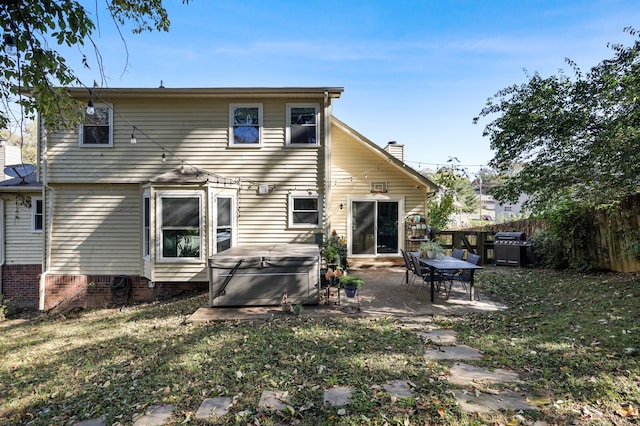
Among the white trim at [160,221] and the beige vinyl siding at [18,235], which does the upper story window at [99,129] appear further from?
the beige vinyl siding at [18,235]

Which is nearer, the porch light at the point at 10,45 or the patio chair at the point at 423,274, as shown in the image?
the porch light at the point at 10,45

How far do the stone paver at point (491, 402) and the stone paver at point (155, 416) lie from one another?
271 cm

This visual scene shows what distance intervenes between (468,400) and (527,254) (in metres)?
→ 9.23

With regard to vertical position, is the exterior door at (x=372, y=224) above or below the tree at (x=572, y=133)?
below

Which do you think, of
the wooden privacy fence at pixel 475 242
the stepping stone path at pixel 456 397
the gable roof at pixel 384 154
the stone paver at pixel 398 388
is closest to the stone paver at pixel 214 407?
the stepping stone path at pixel 456 397

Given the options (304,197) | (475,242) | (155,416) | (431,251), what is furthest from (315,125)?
(155,416)

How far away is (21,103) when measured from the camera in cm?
465

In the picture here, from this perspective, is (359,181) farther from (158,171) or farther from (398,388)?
(398,388)

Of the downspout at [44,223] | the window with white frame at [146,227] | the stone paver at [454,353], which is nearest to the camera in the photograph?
the stone paver at [454,353]

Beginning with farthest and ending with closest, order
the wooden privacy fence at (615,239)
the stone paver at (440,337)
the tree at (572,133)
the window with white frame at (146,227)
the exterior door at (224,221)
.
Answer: the window with white frame at (146,227) → the exterior door at (224,221) → the wooden privacy fence at (615,239) → the tree at (572,133) → the stone paver at (440,337)

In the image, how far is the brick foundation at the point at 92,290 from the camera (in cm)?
934

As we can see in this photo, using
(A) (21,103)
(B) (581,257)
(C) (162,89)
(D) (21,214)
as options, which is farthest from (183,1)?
(B) (581,257)

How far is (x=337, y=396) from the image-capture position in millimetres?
3191

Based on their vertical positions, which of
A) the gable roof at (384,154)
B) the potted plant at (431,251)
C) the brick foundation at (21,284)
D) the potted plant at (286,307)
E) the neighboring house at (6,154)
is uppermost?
the neighboring house at (6,154)
